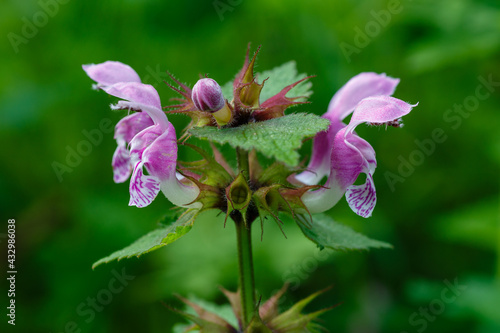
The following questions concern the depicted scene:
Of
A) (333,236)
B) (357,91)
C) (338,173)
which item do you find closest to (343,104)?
(357,91)

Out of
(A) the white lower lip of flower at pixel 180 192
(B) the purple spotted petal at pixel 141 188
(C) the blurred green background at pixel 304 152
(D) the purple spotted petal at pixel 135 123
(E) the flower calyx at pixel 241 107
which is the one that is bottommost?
(C) the blurred green background at pixel 304 152

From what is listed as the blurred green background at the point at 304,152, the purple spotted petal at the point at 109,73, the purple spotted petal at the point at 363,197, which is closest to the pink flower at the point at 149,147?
the purple spotted petal at the point at 109,73

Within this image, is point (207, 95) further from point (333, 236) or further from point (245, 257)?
point (333, 236)

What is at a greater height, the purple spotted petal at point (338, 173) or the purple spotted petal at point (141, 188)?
the purple spotted petal at point (141, 188)

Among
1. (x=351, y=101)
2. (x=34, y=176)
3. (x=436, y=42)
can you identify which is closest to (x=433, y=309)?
(x=436, y=42)

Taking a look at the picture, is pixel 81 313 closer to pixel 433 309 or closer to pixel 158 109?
pixel 433 309

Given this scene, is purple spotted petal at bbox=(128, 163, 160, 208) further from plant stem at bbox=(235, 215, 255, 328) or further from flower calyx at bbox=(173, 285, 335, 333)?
flower calyx at bbox=(173, 285, 335, 333)

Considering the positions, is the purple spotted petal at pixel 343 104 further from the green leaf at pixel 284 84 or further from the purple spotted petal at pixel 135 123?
the purple spotted petal at pixel 135 123
